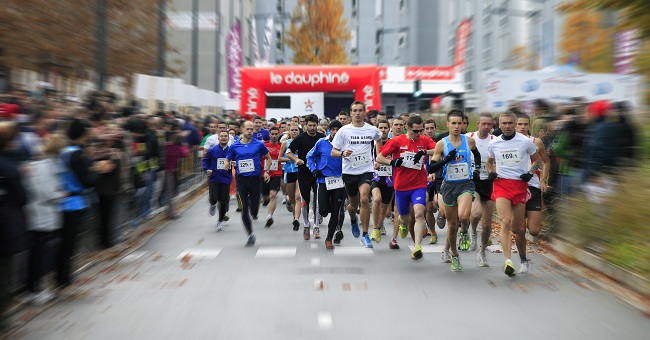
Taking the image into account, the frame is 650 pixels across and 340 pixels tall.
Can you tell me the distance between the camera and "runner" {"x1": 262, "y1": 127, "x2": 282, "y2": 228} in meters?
13.5

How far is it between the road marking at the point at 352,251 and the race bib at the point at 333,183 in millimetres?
877

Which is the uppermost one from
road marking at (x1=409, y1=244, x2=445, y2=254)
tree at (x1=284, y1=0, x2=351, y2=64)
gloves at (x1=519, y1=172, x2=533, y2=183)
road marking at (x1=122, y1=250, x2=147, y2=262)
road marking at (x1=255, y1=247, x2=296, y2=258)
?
tree at (x1=284, y1=0, x2=351, y2=64)

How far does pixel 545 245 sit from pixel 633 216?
2.49 m

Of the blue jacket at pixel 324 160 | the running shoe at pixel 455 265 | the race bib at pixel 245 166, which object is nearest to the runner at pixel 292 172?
the race bib at pixel 245 166

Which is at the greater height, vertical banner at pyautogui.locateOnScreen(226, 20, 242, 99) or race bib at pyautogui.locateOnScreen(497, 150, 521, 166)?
vertical banner at pyautogui.locateOnScreen(226, 20, 242, 99)

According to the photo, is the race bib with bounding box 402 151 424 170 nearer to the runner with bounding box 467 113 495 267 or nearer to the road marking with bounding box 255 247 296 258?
A: the runner with bounding box 467 113 495 267

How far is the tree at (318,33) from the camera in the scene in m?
56.2

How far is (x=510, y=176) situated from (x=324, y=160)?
320cm

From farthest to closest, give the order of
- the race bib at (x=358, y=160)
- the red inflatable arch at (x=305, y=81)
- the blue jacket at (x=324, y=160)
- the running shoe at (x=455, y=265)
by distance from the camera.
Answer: the red inflatable arch at (x=305, y=81) < the blue jacket at (x=324, y=160) < the race bib at (x=358, y=160) < the running shoe at (x=455, y=265)

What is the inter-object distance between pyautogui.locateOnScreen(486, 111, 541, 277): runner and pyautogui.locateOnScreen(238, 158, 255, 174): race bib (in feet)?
14.0

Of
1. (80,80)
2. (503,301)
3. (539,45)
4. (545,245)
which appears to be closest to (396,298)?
(503,301)

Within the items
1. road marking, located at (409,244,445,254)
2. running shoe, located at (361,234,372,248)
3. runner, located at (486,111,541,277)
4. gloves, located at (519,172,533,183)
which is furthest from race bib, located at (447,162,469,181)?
running shoe, located at (361,234,372,248)

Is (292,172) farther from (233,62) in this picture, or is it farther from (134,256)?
(233,62)

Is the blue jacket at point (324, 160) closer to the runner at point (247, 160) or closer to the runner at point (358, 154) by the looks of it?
the runner at point (358, 154)
